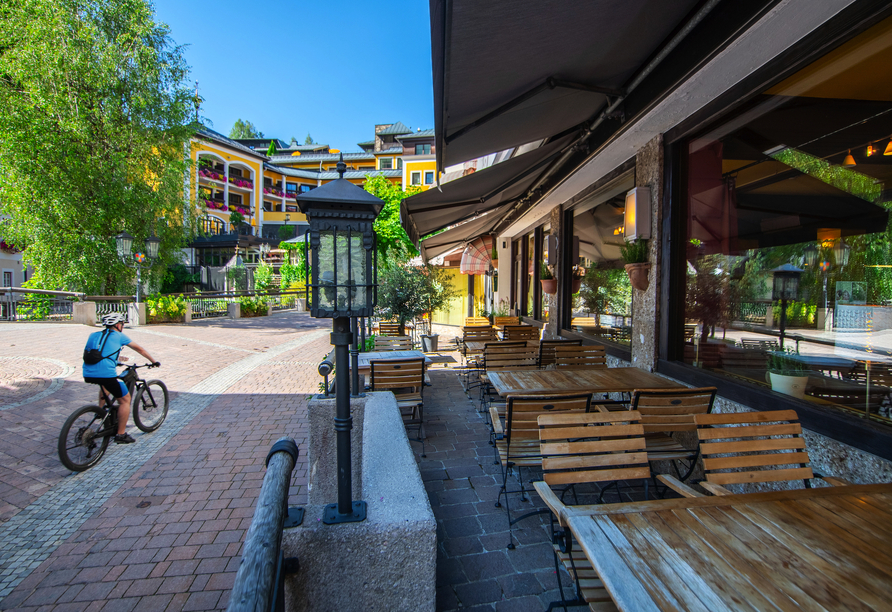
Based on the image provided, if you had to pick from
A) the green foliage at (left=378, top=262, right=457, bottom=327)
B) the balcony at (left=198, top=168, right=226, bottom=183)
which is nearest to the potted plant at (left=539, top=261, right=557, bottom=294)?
the green foliage at (left=378, top=262, right=457, bottom=327)

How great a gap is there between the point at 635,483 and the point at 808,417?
1266 mm

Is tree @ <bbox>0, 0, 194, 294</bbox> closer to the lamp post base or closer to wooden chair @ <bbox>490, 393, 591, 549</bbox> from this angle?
wooden chair @ <bbox>490, 393, 591, 549</bbox>

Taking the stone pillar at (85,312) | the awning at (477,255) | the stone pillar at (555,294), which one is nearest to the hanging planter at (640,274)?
the stone pillar at (555,294)

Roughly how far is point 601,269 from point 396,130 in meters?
46.4

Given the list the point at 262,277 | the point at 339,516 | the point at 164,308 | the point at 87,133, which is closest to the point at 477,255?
the point at 164,308

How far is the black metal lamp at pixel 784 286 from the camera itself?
3.18 meters

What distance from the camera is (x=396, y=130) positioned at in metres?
48.1

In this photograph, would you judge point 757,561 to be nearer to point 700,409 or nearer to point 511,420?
point 511,420

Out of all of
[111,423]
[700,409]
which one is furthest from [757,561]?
[111,423]

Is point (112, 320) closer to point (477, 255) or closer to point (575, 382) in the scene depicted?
point (575, 382)

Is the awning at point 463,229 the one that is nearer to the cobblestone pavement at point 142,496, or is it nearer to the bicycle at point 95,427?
the cobblestone pavement at point 142,496

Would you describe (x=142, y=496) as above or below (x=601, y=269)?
below

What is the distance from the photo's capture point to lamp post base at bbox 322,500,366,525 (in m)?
1.57

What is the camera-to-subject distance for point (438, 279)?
9.78m
